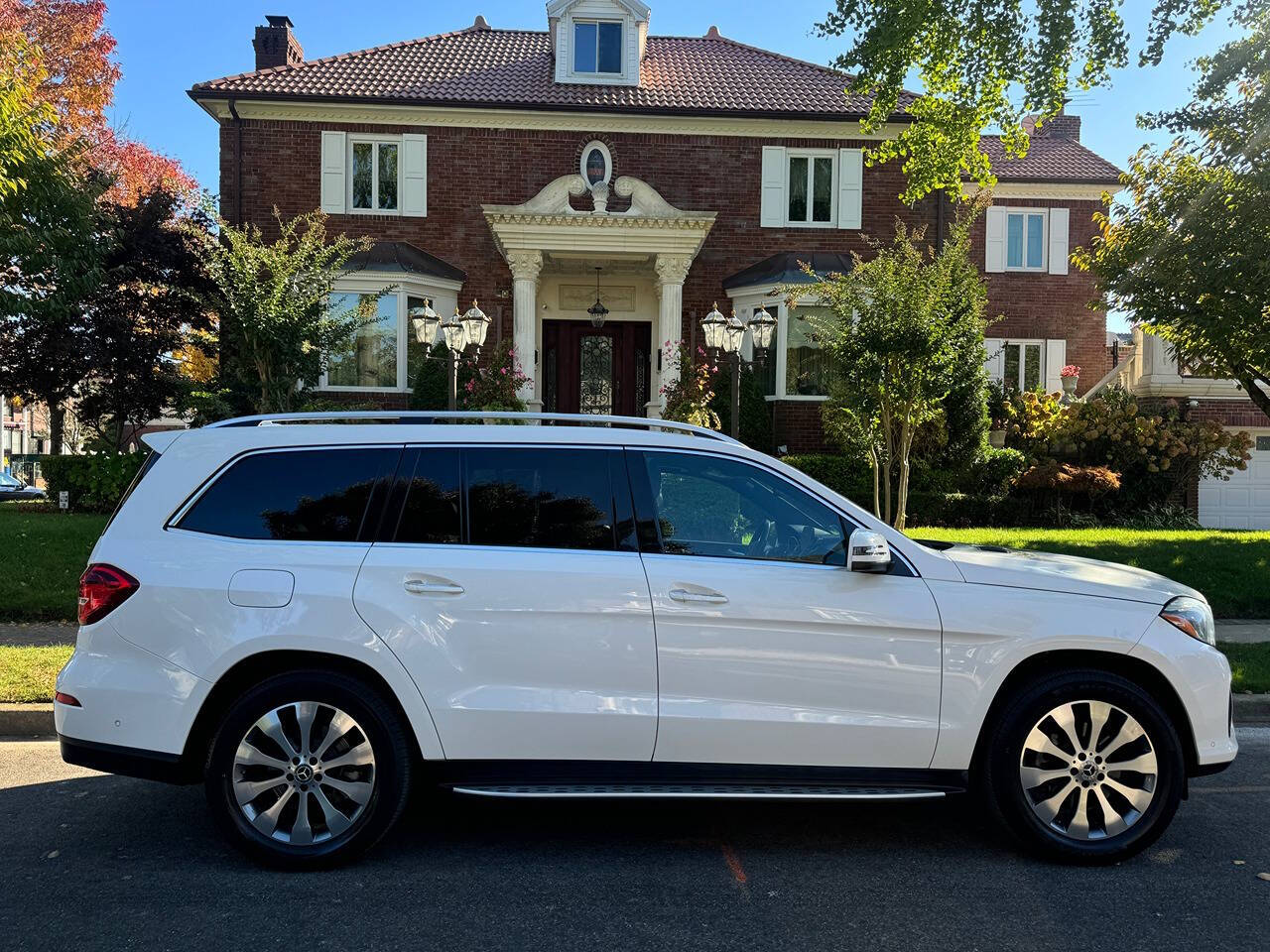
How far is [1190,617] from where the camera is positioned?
4121 millimetres

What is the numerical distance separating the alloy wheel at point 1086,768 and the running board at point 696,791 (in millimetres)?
471

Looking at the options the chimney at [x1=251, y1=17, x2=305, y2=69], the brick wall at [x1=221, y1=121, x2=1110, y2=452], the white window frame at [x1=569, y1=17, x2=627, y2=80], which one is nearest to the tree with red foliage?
the chimney at [x1=251, y1=17, x2=305, y2=69]

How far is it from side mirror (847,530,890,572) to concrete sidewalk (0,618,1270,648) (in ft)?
19.7

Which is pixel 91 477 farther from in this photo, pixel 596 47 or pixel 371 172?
pixel 596 47

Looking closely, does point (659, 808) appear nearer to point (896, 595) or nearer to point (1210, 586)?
point (896, 595)

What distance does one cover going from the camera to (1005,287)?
23.5 m

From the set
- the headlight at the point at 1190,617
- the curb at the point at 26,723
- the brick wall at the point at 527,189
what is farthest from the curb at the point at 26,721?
the brick wall at the point at 527,189

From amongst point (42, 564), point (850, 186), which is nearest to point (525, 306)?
point (850, 186)

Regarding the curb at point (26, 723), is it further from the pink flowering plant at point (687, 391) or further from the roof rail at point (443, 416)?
the pink flowering plant at point (687, 391)

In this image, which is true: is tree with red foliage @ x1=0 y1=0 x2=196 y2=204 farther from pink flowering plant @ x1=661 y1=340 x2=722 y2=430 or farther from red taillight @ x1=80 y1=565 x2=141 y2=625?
red taillight @ x1=80 y1=565 x2=141 y2=625

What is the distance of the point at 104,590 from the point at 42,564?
7354mm

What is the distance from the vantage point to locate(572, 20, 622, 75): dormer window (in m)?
19.7

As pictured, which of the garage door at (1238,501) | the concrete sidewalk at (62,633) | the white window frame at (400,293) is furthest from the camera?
the garage door at (1238,501)

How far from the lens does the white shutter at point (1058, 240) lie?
76.9ft
